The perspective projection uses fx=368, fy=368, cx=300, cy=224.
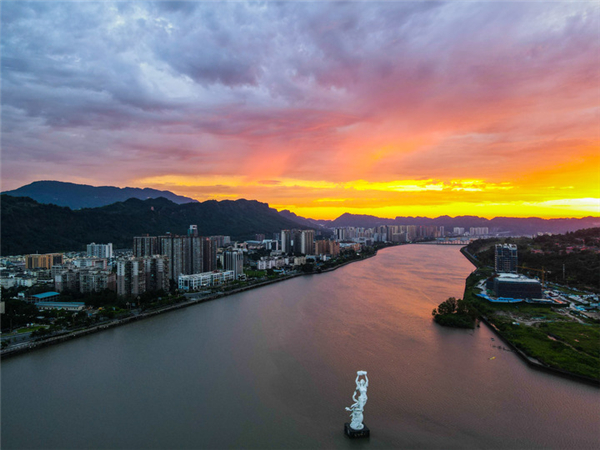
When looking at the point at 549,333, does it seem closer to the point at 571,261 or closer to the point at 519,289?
the point at 519,289

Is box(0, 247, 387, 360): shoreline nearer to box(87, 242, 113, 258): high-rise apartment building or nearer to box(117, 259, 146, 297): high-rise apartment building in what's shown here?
box(117, 259, 146, 297): high-rise apartment building

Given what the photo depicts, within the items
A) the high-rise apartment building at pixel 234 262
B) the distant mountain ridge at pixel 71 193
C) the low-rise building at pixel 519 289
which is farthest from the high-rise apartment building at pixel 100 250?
the distant mountain ridge at pixel 71 193

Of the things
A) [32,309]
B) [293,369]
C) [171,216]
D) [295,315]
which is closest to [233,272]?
[295,315]

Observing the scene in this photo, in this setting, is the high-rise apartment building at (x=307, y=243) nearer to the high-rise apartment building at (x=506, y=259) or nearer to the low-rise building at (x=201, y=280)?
the low-rise building at (x=201, y=280)

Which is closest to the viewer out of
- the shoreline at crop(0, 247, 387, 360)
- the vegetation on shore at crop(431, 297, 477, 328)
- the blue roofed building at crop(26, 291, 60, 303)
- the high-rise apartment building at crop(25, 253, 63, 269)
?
the shoreline at crop(0, 247, 387, 360)

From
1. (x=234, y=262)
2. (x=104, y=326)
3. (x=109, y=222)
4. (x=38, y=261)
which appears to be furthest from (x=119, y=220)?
(x=104, y=326)

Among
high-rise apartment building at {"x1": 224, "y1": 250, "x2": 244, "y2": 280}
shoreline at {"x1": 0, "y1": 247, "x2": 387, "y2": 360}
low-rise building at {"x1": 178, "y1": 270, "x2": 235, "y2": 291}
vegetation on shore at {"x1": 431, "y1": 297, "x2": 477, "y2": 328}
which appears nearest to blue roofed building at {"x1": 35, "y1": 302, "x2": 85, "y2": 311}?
shoreline at {"x1": 0, "y1": 247, "x2": 387, "y2": 360}
